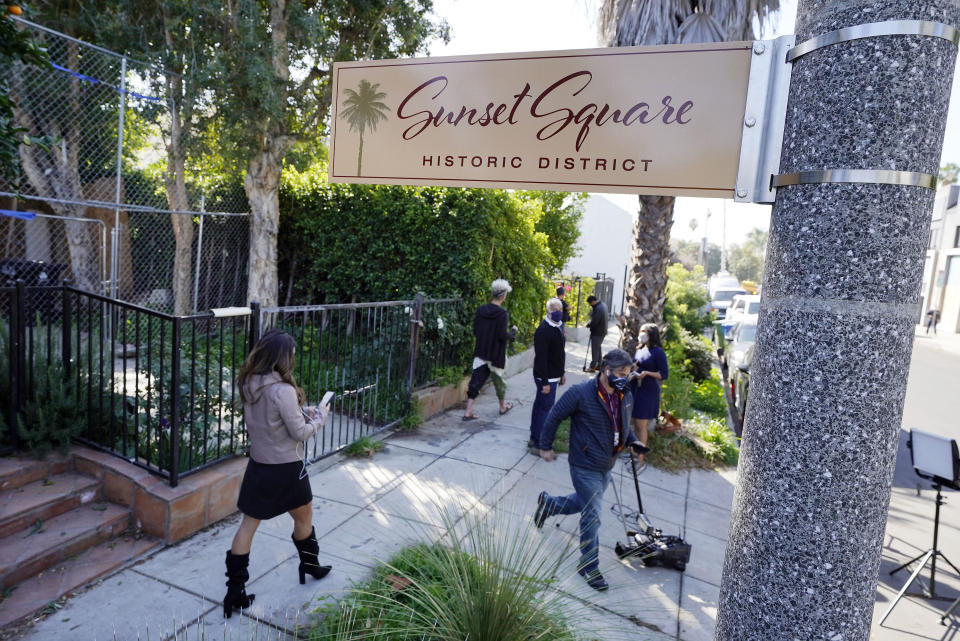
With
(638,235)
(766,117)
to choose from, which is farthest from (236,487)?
(638,235)

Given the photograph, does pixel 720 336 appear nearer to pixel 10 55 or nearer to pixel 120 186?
pixel 120 186

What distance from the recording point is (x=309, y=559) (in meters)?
3.78

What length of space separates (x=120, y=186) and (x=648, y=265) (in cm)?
696

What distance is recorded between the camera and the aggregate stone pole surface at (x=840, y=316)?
1.27m

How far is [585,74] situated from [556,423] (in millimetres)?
3206

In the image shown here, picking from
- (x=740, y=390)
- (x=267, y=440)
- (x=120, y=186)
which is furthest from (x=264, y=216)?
(x=740, y=390)

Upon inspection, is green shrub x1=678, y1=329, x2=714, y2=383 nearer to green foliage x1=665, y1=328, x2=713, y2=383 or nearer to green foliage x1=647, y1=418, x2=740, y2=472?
green foliage x1=665, y1=328, x2=713, y2=383

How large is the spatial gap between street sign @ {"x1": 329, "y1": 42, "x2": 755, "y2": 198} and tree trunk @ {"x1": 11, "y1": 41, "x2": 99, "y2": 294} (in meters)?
8.17

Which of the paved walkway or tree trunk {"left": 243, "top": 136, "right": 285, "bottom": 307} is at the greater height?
tree trunk {"left": 243, "top": 136, "right": 285, "bottom": 307}

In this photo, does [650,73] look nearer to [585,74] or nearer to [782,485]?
[585,74]

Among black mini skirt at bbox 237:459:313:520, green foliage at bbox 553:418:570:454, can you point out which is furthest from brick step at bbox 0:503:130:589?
green foliage at bbox 553:418:570:454

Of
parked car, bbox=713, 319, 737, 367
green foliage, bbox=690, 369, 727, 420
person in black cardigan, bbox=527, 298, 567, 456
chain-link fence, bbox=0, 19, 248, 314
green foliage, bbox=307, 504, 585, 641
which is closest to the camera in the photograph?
green foliage, bbox=307, 504, 585, 641

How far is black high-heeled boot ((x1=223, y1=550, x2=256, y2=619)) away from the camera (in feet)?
11.1

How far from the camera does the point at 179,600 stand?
11.6 feet
